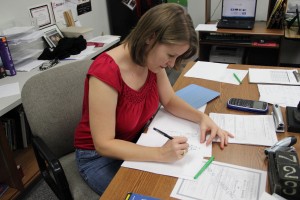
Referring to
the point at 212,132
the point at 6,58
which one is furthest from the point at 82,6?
the point at 212,132

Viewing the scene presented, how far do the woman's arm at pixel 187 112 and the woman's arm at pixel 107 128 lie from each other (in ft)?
0.74

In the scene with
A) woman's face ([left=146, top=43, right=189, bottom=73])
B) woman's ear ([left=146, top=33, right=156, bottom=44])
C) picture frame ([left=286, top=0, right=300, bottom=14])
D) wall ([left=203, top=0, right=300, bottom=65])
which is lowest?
wall ([left=203, top=0, right=300, bottom=65])

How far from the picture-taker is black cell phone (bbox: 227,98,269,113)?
1131mm

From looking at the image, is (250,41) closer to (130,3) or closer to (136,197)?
(130,3)

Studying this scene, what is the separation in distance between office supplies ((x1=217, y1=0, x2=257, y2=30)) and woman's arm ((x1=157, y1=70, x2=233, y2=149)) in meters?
1.76

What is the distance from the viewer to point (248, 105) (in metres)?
1.15

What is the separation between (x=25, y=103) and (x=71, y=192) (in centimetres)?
39

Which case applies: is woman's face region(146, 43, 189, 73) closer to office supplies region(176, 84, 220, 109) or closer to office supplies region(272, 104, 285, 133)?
office supplies region(176, 84, 220, 109)

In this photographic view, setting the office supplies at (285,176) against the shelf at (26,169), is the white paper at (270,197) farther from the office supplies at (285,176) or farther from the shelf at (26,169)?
the shelf at (26,169)

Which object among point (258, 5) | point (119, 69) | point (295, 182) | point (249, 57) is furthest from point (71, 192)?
point (258, 5)

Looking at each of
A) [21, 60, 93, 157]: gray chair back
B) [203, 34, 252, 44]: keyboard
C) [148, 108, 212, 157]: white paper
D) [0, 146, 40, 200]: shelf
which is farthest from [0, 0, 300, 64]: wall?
[148, 108, 212, 157]: white paper

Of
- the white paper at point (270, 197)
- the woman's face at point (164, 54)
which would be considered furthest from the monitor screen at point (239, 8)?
the white paper at point (270, 197)

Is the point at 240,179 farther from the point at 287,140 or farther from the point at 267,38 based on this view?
the point at 267,38

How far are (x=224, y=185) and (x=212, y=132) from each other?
24cm
